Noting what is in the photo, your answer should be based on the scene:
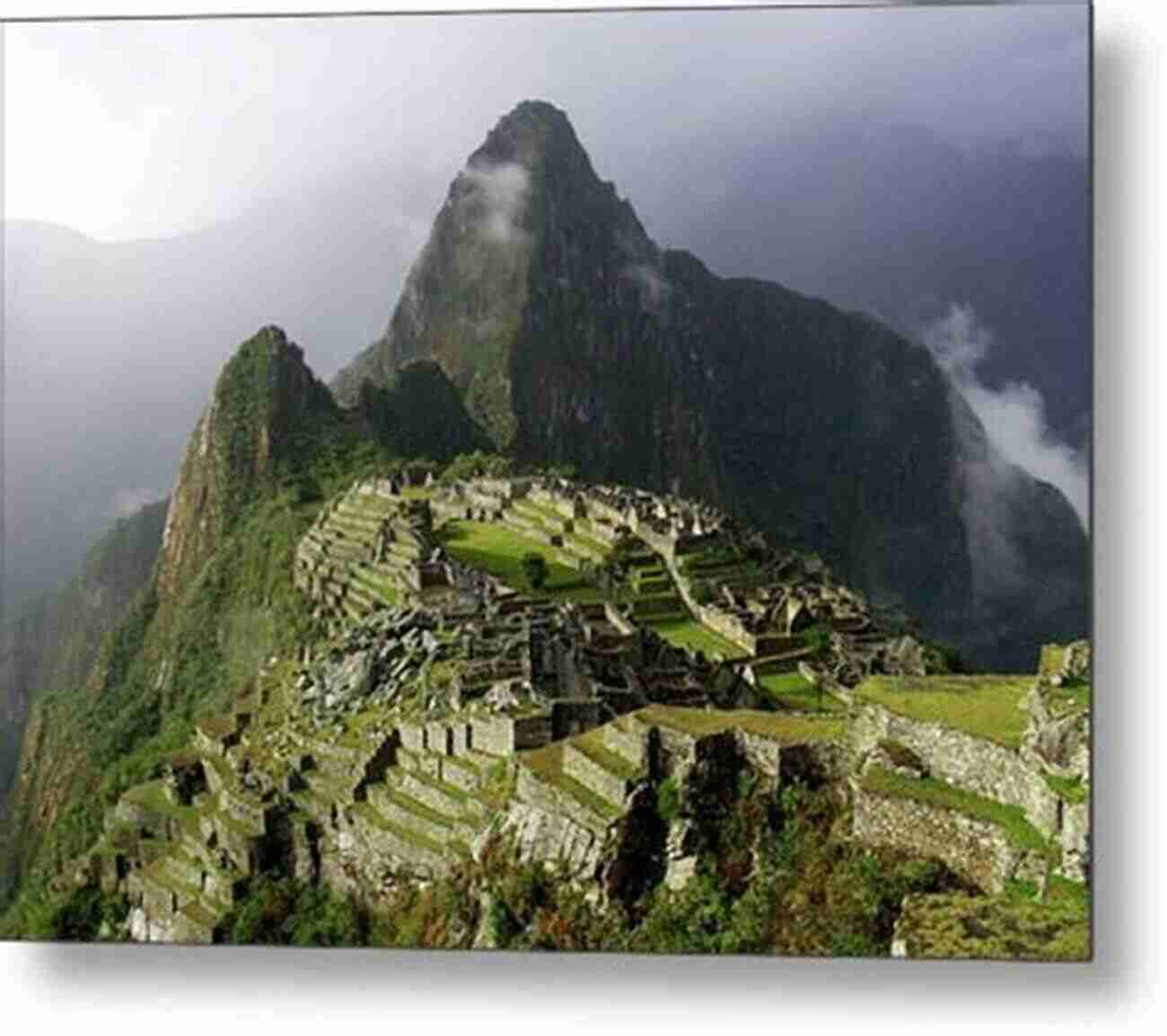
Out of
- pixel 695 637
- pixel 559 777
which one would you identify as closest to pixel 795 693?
pixel 695 637

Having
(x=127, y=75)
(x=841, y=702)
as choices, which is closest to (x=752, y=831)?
(x=841, y=702)

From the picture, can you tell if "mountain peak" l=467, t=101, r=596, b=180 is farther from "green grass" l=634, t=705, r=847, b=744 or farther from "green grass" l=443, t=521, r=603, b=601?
"green grass" l=634, t=705, r=847, b=744

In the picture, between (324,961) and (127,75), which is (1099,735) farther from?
(127,75)

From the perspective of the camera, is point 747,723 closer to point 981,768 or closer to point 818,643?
point 818,643

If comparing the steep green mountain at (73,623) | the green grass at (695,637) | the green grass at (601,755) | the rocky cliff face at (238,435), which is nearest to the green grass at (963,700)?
the green grass at (695,637)

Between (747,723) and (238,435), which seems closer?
(747,723)

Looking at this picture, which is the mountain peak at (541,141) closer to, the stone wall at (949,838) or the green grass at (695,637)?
the green grass at (695,637)
